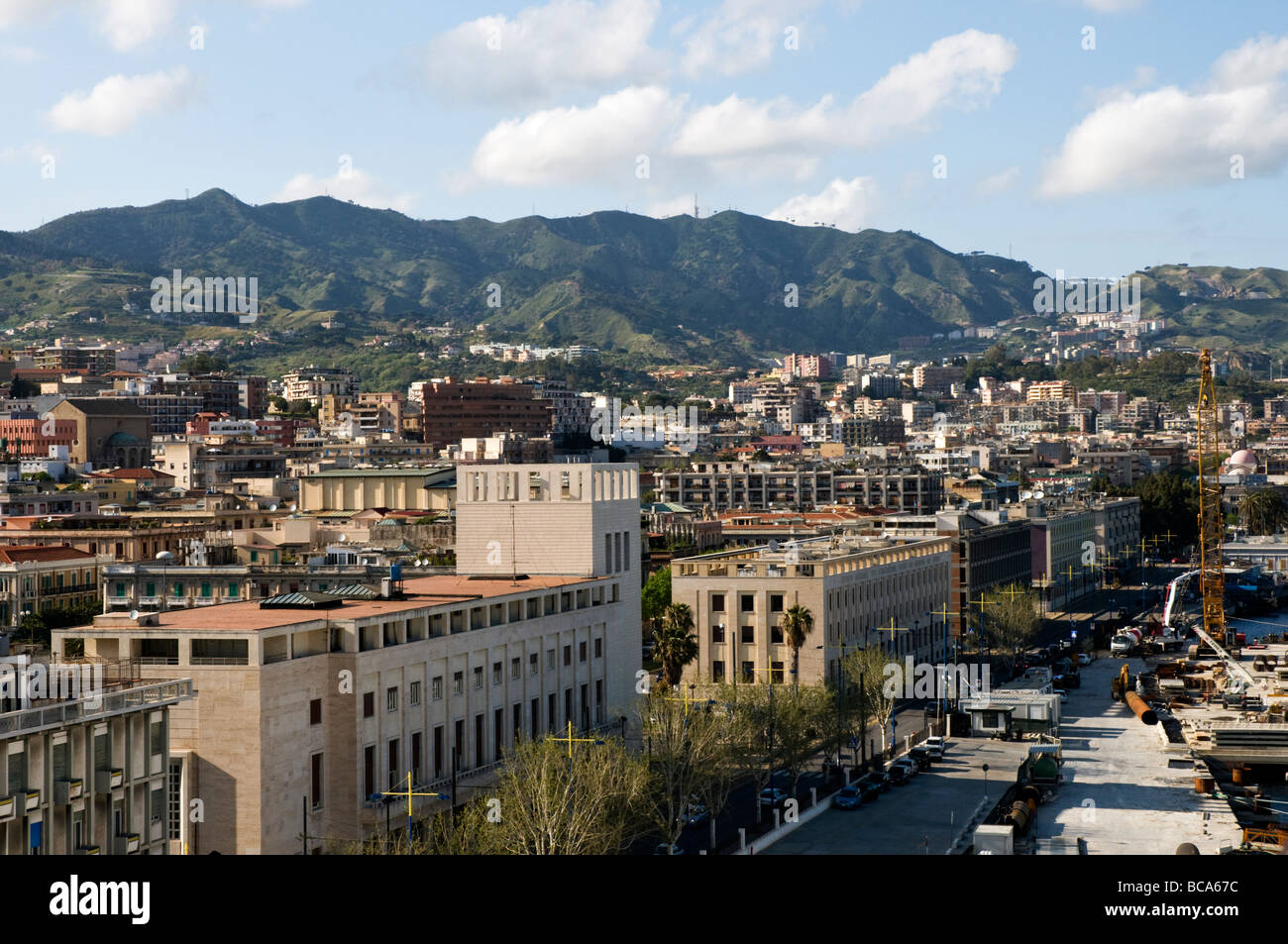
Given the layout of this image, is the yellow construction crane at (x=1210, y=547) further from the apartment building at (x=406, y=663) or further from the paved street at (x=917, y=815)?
the apartment building at (x=406, y=663)

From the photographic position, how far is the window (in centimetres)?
4349

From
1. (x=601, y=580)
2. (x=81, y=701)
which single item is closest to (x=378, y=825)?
(x=81, y=701)

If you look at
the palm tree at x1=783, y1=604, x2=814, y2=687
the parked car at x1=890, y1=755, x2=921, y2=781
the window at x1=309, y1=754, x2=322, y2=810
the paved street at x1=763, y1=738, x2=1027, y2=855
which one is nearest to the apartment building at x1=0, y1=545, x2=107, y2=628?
the palm tree at x1=783, y1=604, x2=814, y2=687

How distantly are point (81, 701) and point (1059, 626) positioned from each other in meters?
110

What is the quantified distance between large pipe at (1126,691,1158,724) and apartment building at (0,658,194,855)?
5960 centimetres

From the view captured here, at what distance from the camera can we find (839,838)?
53031 millimetres

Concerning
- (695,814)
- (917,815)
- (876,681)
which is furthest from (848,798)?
(876,681)

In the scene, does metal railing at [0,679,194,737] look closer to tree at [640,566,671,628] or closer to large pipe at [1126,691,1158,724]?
tree at [640,566,671,628]

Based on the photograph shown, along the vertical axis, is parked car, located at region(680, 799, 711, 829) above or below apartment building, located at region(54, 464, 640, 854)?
below

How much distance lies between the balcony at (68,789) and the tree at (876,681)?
1727 inches

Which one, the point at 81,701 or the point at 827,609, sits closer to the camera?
the point at 81,701

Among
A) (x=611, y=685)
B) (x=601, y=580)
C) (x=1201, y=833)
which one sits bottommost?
(x=1201, y=833)

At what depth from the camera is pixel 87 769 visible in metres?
33.0
